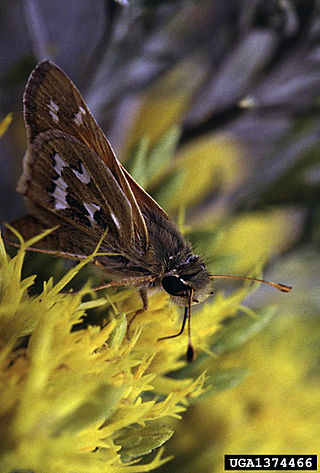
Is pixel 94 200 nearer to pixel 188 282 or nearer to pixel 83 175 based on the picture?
pixel 83 175

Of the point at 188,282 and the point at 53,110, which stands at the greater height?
the point at 53,110

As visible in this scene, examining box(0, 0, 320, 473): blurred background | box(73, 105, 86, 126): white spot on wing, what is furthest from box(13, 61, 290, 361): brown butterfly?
box(0, 0, 320, 473): blurred background

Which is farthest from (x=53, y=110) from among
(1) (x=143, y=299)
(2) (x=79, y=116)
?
(1) (x=143, y=299)

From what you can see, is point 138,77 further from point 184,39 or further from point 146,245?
point 146,245

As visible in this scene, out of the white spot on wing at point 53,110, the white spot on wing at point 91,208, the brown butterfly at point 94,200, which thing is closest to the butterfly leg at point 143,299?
the brown butterfly at point 94,200

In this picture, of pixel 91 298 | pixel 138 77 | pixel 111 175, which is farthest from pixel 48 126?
pixel 138 77

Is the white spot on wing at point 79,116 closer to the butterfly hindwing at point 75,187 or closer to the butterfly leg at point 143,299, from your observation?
the butterfly hindwing at point 75,187

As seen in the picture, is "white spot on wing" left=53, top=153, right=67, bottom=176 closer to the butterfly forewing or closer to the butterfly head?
the butterfly forewing
